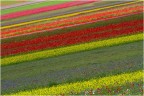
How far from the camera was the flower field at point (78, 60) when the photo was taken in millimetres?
17480

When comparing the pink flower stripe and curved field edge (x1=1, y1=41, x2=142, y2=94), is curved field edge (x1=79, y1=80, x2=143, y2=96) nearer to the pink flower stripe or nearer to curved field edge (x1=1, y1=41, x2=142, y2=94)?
curved field edge (x1=1, y1=41, x2=142, y2=94)

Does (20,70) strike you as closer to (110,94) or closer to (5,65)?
(5,65)

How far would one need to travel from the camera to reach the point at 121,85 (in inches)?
626

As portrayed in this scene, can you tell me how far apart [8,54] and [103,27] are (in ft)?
32.6

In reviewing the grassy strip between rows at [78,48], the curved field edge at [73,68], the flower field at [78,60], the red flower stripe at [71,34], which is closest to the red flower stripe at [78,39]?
the flower field at [78,60]

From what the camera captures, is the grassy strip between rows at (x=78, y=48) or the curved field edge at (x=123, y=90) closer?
the curved field edge at (x=123, y=90)

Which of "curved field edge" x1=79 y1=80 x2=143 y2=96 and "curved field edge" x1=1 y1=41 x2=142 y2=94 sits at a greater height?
"curved field edge" x1=79 y1=80 x2=143 y2=96

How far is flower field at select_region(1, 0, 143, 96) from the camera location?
17.5 m

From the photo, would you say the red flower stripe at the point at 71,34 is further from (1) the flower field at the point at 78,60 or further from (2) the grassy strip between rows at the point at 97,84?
(2) the grassy strip between rows at the point at 97,84

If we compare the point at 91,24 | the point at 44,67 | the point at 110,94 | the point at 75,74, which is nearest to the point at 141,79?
the point at 110,94

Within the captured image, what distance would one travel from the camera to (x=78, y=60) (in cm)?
2655

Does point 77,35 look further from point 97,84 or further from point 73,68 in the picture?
point 97,84

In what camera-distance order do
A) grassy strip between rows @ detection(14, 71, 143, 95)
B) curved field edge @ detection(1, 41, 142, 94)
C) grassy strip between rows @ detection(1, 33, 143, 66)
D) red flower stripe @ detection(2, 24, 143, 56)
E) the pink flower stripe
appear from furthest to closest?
the pink flower stripe
red flower stripe @ detection(2, 24, 143, 56)
grassy strip between rows @ detection(1, 33, 143, 66)
curved field edge @ detection(1, 41, 142, 94)
grassy strip between rows @ detection(14, 71, 143, 95)

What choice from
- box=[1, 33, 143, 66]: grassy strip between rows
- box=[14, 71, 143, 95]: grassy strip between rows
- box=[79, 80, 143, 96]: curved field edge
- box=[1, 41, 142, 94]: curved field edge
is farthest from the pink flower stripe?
box=[79, 80, 143, 96]: curved field edge
